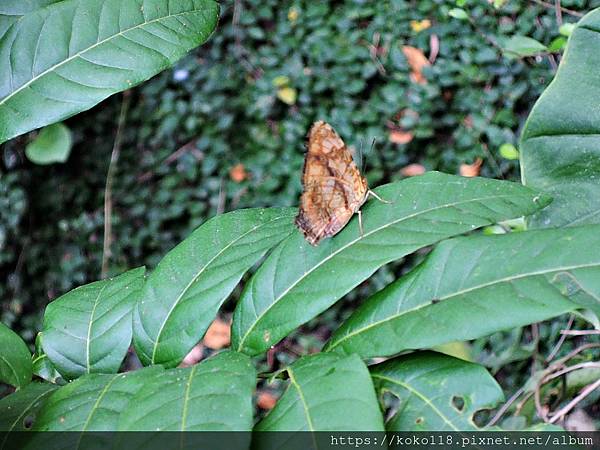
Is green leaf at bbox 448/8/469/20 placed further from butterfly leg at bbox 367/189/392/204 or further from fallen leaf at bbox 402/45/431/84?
butterfly leg at bbox 367/189/392/204

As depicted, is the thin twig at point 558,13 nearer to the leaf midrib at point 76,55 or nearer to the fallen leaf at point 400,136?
the fallen leaf at point 400,136

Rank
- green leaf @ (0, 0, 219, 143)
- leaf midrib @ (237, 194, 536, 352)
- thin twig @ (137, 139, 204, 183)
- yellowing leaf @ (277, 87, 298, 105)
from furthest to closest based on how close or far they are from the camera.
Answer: thin twig @ (137, 139, 204, 183) → yellowing leaf @ (277, 87, 298, 105) → green leaf @ (0, 0, 219, 143) → leaf midrib @ (237, 194, 536, 352)

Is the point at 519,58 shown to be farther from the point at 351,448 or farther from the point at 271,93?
the point at 351,448

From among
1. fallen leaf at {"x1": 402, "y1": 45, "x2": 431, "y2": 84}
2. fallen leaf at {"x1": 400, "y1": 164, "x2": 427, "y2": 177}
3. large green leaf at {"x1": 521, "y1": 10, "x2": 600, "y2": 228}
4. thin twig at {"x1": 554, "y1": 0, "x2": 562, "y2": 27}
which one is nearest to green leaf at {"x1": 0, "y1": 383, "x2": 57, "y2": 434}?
large green leaf at {"x1": 521, "y1": 10, "x2": 600, "y2": 228}

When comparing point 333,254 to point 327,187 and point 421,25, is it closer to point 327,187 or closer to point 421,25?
point 327,187

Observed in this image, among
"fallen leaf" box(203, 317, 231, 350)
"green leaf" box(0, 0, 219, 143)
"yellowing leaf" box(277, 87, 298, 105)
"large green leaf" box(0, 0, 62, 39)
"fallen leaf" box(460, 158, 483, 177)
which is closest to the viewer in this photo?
"green leaf" box(0, 0, 219, 143)

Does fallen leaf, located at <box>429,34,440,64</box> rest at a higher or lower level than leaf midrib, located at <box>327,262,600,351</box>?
lower

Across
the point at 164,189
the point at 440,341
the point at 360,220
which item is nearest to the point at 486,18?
the point at 164,189
